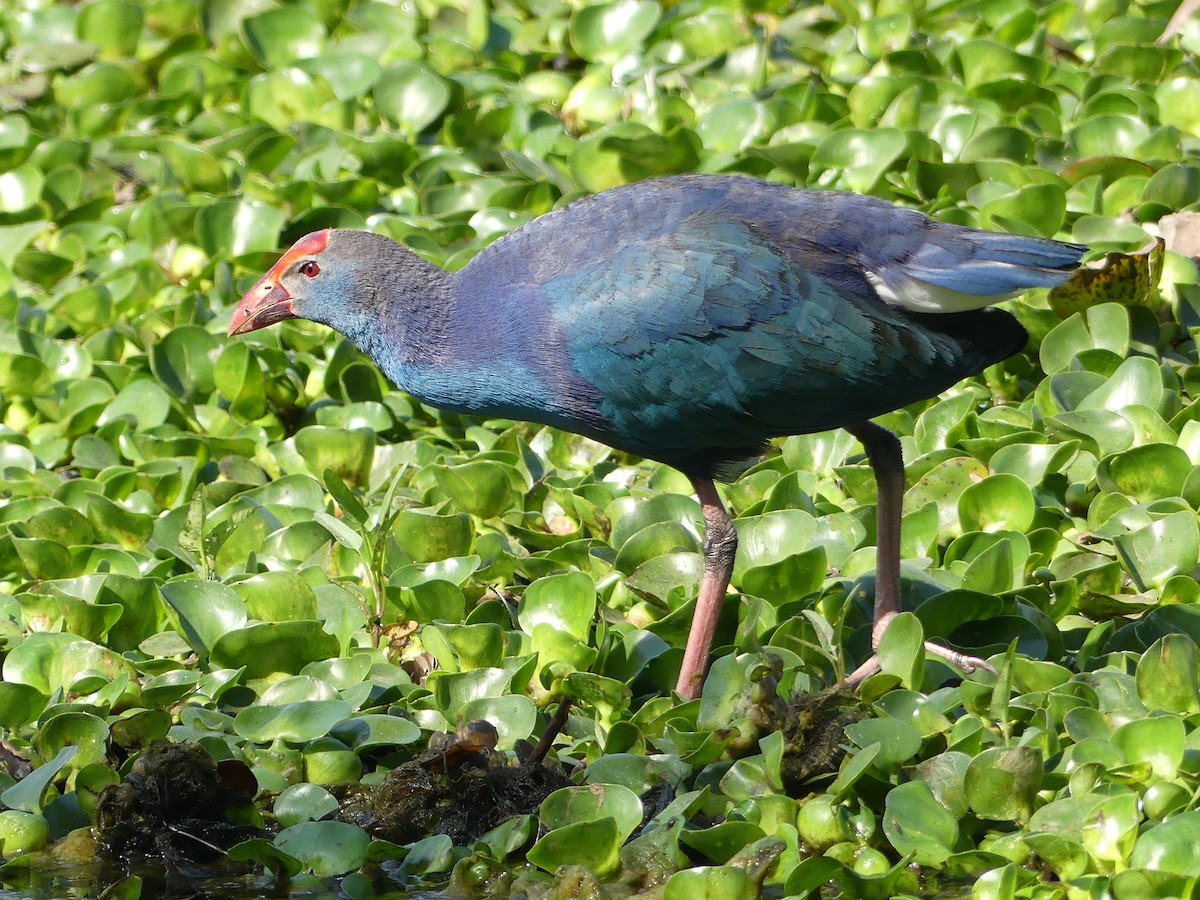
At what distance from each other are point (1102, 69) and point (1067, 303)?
1.35m

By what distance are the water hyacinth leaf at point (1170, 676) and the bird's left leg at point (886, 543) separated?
0.33 m

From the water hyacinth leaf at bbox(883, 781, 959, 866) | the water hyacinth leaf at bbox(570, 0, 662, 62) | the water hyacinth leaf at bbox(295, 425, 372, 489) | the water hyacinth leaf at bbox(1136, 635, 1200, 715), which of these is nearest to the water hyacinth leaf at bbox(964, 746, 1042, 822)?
the water hyacinth leaf at bbox(883, 781, 959, 866)

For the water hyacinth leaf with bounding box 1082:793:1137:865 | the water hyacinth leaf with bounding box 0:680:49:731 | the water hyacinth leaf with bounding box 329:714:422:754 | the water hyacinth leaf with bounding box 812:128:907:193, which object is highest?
the water hyacinth leaf with bounding box 812:128:907:193

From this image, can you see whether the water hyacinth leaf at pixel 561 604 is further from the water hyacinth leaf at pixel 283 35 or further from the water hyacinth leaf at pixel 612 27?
the water hyacinth leaf at pixel 283 35

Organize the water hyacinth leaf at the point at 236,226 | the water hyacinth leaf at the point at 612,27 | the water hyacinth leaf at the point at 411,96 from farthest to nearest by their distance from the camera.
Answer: the water hyacinth leaf at the point at 612,27 → the water hyacinth leaf at the point at 411,96 → the water hyacinth leaf at the point at 236,226

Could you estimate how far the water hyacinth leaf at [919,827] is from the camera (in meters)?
2.69

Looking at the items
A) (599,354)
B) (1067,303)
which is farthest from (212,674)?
(1067,303)

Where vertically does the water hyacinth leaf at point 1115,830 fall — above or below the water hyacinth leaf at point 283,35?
below

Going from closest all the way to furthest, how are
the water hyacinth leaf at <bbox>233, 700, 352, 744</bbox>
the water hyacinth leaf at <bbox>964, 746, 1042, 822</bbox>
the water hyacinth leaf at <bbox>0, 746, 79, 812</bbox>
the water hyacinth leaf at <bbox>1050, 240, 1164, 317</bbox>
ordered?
1. the water hyacinth leaf at <bbox>964, 746, 1042, 822</bbox>
2. the water hyacinth leaf at <bbox>0, 746, 79, 812</bbox>
3. the water hyacinth leaf at <bbox>233, 700, 352, 744</bbox>
4. the water hyacinth leaf at <bbox>1050, 240, 1164, 317</bbox>

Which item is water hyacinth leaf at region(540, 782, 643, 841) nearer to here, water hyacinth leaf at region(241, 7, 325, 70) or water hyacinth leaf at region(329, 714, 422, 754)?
water hyacinth leaf at region(329, 714, 422, 754)

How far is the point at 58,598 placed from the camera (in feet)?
11.3

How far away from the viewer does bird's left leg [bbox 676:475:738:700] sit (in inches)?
127

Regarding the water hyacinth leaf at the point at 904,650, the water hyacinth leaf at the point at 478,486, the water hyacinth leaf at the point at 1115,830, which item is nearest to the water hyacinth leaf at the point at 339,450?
the water hyacinth leaf at the point at 478,486

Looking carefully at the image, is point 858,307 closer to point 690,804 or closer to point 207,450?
point 690,804
